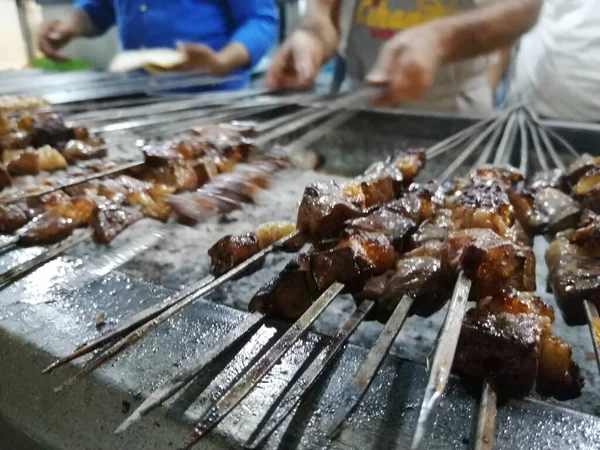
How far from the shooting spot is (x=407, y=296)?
1.40 metres

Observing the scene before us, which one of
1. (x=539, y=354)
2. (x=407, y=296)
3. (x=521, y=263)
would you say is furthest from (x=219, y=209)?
(x=539, y=354)

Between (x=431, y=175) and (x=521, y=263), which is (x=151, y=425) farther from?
(x=431, y=175)

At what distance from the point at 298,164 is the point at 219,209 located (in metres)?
1.04

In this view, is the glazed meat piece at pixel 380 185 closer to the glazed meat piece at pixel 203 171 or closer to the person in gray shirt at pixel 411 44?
the glazed meat piece at pixel 203 171

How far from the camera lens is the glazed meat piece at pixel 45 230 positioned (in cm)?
189

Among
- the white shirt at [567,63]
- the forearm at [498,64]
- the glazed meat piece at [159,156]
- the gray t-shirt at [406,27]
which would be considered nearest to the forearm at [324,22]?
the gray t-shirt at [406,27]

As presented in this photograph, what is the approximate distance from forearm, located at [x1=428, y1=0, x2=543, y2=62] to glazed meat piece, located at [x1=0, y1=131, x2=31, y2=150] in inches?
99.5

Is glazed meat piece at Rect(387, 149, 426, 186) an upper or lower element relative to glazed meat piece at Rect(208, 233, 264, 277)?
upper

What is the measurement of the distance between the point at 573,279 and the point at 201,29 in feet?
15.6

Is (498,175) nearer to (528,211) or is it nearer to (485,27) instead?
(528,211)

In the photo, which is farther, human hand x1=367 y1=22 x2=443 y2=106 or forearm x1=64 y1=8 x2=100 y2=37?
forearm x1=64 y1=8 x2=100 y2=37

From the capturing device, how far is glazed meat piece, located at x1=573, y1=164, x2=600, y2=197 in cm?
223

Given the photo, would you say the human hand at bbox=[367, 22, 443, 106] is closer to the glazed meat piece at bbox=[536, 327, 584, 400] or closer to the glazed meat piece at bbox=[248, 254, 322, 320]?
the glazed meat piece at bbox=[248, 254, 322, 320]

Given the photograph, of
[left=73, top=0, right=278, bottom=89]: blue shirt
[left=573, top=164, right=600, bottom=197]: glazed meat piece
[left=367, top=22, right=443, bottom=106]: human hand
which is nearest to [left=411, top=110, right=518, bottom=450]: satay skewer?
[left=573, top=164, right=600, bottom=197]: glazed meat piece
